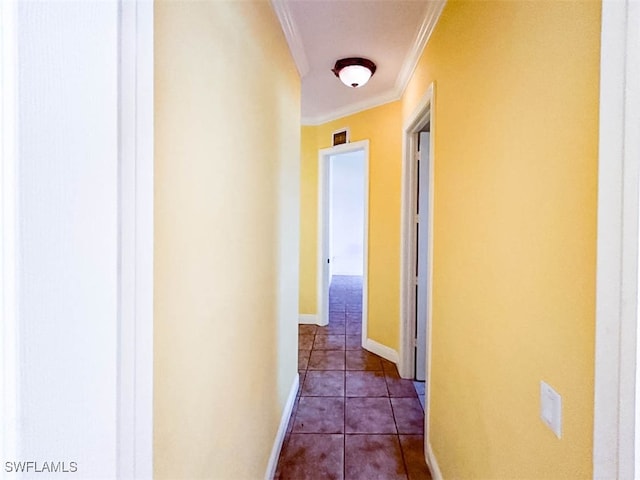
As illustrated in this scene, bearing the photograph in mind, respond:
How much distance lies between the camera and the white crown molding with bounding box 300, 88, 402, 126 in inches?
127

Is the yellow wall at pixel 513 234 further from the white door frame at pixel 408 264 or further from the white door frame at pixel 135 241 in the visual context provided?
the white door frame at pixel 408 264

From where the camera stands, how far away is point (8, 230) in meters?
0.35

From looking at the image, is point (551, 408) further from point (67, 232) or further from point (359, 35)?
point (359, 35)

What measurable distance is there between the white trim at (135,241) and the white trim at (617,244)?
80cm

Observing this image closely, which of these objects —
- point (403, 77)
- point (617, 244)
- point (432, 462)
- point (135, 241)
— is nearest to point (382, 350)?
point (432, 462)

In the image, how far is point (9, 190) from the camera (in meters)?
0.35

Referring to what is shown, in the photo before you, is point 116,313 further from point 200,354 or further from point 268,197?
point 268,197

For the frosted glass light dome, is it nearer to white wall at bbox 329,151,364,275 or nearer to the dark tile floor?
the dark tile floor

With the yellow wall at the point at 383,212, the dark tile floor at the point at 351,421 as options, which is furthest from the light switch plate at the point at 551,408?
the yellow wall at the point at 383,212

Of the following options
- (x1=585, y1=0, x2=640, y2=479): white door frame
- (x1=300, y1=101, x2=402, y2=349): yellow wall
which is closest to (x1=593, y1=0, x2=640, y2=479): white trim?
(x1=585, y1=0, x2=640, y2=479): white door frame

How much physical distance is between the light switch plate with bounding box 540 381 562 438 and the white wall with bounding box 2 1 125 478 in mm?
962

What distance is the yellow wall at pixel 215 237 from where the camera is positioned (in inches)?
30.7

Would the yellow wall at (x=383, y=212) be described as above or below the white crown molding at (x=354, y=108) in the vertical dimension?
below

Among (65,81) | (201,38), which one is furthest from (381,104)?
(65,81)
